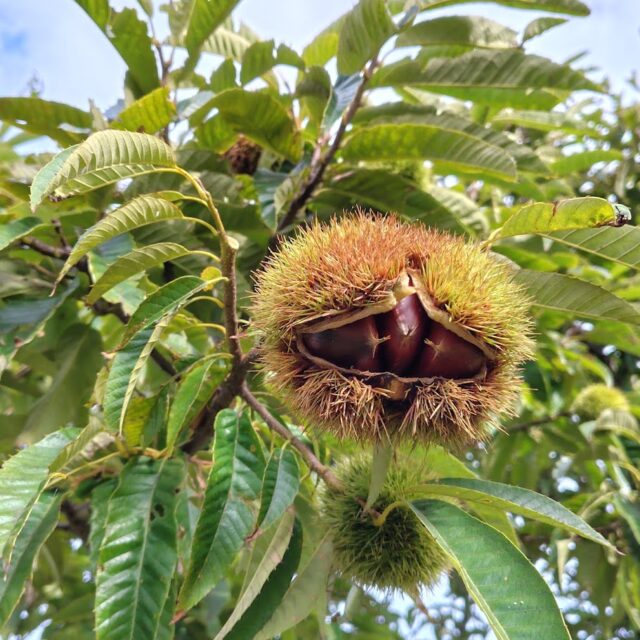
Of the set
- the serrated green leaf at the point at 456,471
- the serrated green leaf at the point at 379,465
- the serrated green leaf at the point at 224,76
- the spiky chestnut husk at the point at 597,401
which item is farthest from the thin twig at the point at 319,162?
the spiky chestnut husk at the point at 597,401

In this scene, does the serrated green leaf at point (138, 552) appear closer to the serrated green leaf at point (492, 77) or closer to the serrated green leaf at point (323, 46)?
the serrated green leaf at point (492, 77)

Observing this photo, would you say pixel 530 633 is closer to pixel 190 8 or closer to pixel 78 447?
pixel 78 447

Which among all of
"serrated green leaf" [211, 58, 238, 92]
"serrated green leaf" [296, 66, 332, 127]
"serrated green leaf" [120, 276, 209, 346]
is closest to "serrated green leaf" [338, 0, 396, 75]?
"serrated green leaf" [296, 66, 332, 127]

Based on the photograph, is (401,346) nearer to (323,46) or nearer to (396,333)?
(396,333)

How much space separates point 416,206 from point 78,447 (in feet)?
3.37

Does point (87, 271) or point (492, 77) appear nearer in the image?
point (87, 271)

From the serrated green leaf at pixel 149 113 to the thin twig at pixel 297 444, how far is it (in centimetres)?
62

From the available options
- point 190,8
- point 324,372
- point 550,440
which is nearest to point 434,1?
point 190,8

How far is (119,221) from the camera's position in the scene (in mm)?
1125

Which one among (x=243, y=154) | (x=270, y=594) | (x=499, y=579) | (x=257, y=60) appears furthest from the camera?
(x=243, y=154)

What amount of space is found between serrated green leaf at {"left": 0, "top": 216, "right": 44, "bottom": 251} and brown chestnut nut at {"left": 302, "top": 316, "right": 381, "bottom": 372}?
0.65 metres

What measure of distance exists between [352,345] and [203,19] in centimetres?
98

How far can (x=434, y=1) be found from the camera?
5.07 feet

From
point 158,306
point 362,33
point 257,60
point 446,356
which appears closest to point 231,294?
point 158,306
